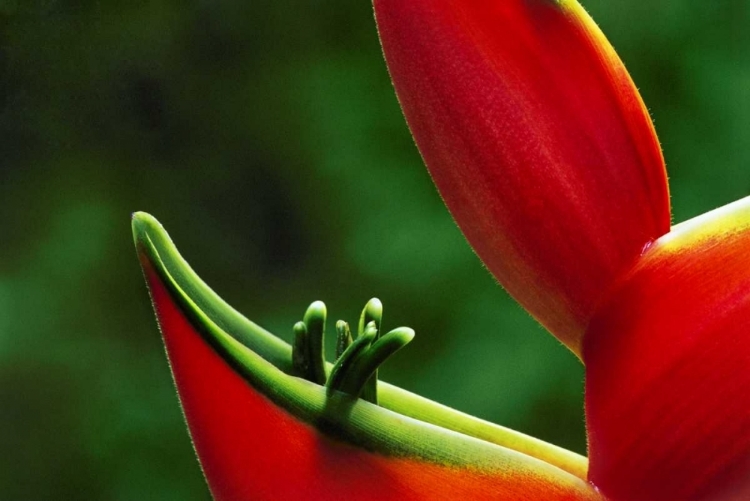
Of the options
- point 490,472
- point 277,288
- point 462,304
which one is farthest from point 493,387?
point 490,472

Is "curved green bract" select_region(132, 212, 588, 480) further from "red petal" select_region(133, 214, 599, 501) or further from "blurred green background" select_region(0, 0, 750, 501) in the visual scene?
"blurred green background" select_region(0, 0, 750, 501)

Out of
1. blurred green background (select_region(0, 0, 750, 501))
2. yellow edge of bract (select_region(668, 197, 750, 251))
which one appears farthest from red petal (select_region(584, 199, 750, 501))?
blurred green background (select_region(0, 0, 750, 501))

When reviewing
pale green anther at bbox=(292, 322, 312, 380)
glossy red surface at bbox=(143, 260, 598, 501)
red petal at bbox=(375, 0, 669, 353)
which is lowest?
glossy red surface at bbox=(143, 260, 598, 501)

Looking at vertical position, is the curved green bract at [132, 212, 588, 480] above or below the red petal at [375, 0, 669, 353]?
below

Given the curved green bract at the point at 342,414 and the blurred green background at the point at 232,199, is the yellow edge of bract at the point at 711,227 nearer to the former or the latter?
the curved green bract at the point at 342,414

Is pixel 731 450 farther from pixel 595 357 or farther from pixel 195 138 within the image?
pixel 195 138

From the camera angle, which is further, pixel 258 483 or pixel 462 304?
pixel 462 304
